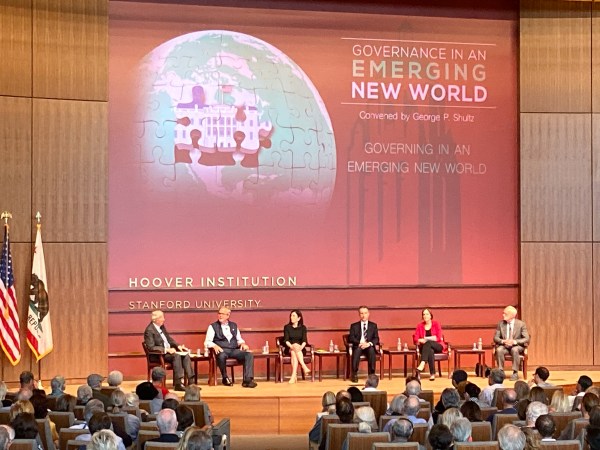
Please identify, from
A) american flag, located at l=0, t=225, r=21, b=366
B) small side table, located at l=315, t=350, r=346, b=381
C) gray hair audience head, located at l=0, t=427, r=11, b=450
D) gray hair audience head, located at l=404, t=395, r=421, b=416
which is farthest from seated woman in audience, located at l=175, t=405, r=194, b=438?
small side table, located at l=315, t=350, r=346, b=381

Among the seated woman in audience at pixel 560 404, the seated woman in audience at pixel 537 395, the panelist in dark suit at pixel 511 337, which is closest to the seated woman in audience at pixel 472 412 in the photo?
the seated woman in audience at pixel 537 395

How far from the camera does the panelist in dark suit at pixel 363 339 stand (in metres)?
11.7

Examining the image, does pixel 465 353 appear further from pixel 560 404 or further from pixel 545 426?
pixel 545 426

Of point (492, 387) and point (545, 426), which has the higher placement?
point (545, 426)

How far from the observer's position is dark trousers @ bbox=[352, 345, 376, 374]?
1171cm

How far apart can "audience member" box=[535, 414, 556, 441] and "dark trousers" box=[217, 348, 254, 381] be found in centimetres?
576

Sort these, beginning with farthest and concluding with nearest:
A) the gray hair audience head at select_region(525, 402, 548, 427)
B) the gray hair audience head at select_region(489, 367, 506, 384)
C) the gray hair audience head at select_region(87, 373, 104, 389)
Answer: the gray hair audience head at select_region(489, 367, 506, 384) → the gray hair audience head at select_region(87, 373, 104, 389) → the gray hair audience head at select_region(525, 402, 548, 427)

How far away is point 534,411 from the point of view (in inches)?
254

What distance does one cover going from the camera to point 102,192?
11.8 meters

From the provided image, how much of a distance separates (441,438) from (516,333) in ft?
22.4

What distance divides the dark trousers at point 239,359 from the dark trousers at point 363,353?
4.17 ft

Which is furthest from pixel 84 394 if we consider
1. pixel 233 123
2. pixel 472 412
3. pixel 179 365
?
pixel 233 123

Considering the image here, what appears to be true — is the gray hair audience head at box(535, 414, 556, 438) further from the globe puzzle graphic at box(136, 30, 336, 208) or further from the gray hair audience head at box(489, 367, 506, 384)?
the globe puzzle graphic at box(136, 30, 336, 208)

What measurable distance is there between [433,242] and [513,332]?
5.52 feet
